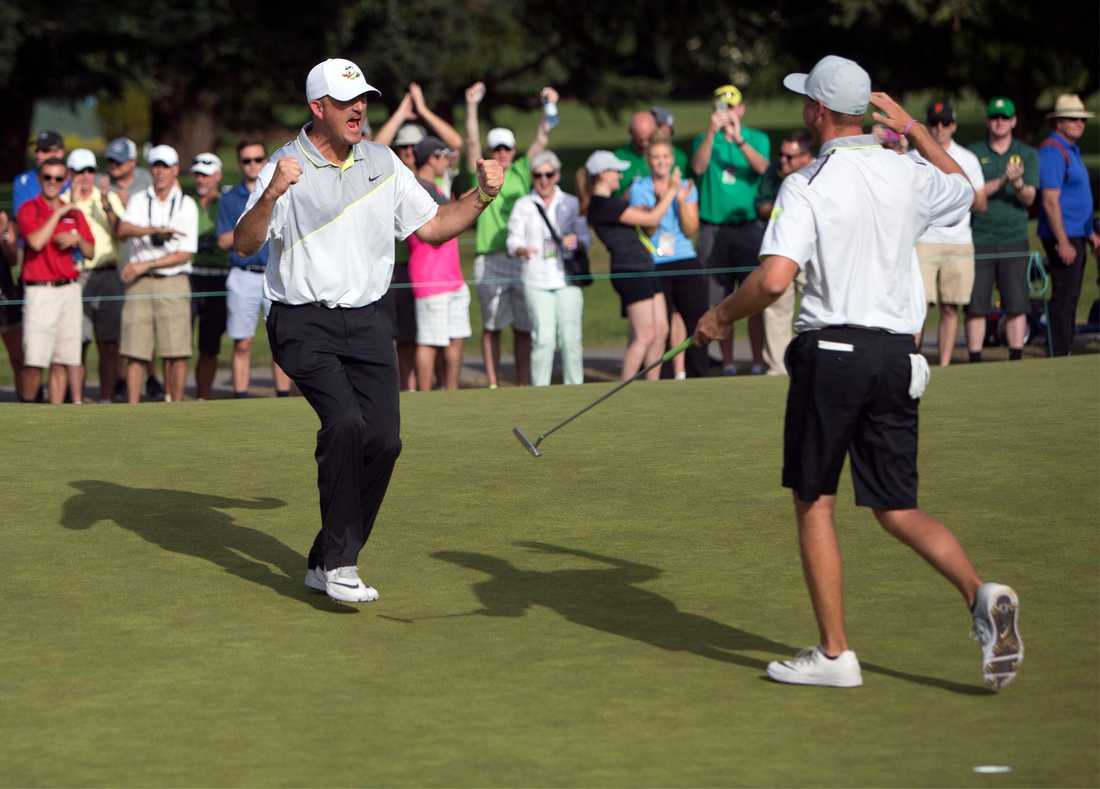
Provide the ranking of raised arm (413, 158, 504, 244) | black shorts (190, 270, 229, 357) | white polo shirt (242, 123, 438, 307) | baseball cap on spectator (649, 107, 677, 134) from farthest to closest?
baseball cap on spectator (649, 107, 677, 134)
black shorts (190, 270, 229, 357)
raised arm (413, 158, 504, 244)
white polo shirt (242, 123, 438, 307)

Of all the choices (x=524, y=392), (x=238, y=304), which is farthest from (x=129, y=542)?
(x=238, y=304)

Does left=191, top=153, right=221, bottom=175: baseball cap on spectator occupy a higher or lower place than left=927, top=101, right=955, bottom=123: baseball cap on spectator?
lower

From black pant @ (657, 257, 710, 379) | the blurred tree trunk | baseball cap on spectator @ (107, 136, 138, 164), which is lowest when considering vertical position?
black pant @ (657, 257, 710, 379)

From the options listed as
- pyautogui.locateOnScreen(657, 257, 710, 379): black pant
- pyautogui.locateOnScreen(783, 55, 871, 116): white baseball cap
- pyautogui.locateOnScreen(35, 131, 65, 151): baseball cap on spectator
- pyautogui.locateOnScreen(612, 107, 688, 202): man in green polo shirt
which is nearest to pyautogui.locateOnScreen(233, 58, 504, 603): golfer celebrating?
pyautogui.locateOnScreen(783, 55, 871, 116): white baseball cap

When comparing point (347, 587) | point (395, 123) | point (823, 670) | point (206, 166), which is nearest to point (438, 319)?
point (395, 123)

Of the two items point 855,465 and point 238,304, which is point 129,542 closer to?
point 855,465

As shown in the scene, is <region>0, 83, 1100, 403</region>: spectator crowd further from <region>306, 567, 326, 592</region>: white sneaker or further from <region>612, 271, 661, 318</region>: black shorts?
<region>306, 567, 326, 592</region>: white sneaker

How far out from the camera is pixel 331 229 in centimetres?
595

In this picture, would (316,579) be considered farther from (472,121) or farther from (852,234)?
(472,121)

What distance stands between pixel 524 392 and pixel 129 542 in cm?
448

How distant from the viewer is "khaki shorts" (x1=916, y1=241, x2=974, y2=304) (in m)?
12.7

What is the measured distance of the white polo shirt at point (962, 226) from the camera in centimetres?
1196

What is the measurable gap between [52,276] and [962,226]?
738cm

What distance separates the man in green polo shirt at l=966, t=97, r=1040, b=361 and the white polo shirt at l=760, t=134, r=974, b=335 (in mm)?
8195
